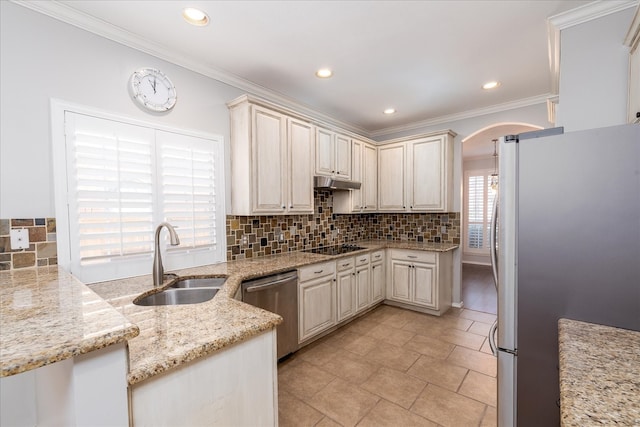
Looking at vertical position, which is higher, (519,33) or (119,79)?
(519,33)

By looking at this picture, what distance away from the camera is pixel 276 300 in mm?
2428

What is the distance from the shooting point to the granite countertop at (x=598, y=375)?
66 cm

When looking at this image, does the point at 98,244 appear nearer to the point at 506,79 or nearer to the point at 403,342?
the point at 403,342

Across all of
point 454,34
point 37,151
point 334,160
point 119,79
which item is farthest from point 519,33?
point 37,151

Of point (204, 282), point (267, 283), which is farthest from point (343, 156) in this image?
point (204, 282)

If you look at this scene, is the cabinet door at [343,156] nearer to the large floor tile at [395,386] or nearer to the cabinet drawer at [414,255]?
the cabinet drawer at [414,255]

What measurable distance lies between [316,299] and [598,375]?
2271 millimetres

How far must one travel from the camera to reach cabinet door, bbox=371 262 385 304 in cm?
373

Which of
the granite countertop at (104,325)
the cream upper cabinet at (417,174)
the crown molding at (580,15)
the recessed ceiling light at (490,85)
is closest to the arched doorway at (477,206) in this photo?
the cream upper cabinet at (417,174)

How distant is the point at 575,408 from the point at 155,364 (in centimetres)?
118

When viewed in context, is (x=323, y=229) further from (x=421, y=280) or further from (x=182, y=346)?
(x=182, y=346)

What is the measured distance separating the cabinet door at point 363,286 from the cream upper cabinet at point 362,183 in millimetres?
868

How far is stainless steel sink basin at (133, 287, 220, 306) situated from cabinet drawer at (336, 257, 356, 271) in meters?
1.53

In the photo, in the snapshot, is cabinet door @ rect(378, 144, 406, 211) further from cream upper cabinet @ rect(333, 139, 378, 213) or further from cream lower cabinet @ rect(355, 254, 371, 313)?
cream lower cabinet @ rect(355, 254, 371, 313)
